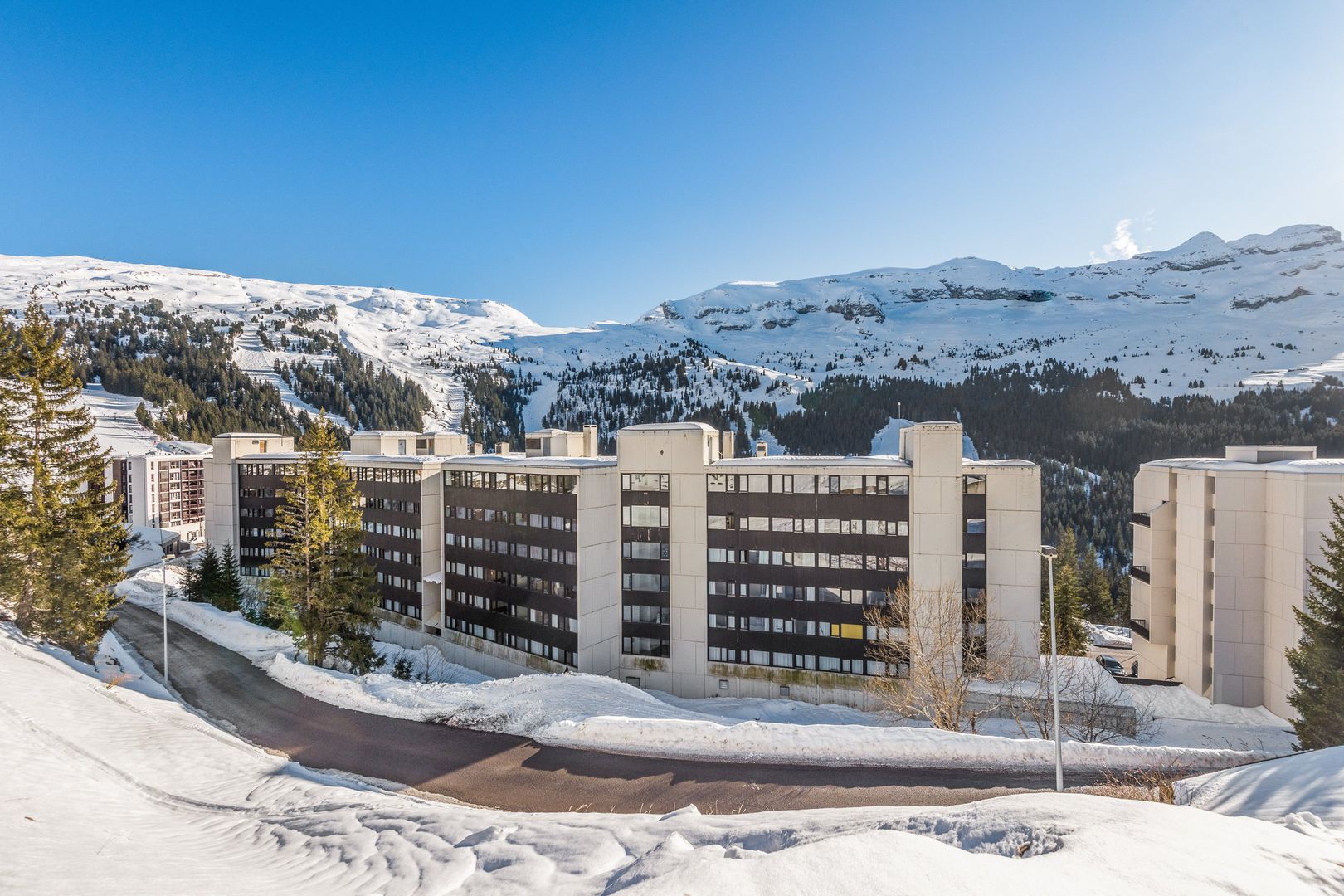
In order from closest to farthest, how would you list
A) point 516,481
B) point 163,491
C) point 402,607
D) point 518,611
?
point 518,611 → point 516,481 → point 402,607 → point 163,491

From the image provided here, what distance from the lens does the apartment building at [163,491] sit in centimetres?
9219

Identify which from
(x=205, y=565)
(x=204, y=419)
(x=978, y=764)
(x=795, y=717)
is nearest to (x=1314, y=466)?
(x=978, y=764)

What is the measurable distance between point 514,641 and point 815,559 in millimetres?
21883

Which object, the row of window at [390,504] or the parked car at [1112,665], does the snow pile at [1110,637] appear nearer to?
the parked car at [1112,665]

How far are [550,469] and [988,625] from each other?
2936 cm

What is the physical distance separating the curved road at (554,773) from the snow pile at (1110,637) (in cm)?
5530

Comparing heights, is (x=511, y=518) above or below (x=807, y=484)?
below

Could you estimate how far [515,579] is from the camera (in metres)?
38.8

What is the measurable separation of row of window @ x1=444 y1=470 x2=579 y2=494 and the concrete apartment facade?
13 centimetres

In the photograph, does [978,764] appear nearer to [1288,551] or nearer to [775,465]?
[775,465]

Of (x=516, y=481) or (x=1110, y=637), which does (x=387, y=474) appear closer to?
(x=516, y=481)

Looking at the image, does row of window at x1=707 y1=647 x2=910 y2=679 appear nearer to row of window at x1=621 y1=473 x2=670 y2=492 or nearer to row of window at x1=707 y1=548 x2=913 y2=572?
row of window at x1=707 y1=548 x2=913 y2=572

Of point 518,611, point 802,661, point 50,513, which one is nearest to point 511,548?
point 518,611

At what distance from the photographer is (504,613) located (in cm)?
3916
